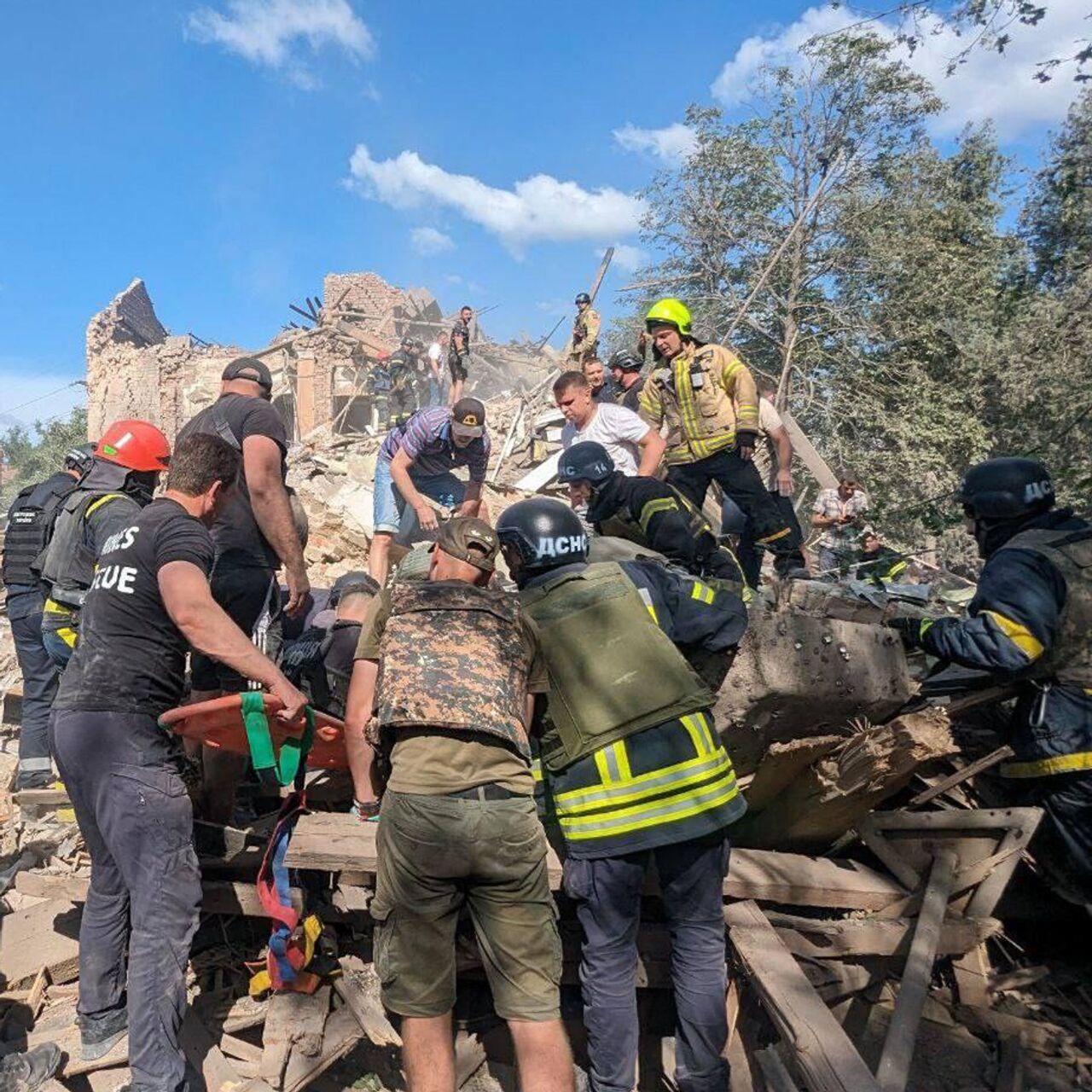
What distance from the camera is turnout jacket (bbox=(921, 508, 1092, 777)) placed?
2.93 meters

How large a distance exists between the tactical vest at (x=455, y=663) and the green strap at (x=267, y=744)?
0.42 m

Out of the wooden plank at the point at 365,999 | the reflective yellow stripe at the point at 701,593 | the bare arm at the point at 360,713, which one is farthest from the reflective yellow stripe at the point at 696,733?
the wooden plank at the point at 365,999

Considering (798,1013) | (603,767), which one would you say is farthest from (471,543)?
(798,1013)

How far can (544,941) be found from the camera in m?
2.38

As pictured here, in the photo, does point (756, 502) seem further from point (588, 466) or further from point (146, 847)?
point (146, 847)

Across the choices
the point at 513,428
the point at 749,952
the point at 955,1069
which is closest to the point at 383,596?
the point at 749,952

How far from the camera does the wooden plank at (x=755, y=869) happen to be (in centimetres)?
279

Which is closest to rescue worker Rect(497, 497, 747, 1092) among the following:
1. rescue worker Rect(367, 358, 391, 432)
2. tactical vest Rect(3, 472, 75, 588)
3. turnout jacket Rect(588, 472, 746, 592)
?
turnout jacket Rect(588, 472, 746, 592)

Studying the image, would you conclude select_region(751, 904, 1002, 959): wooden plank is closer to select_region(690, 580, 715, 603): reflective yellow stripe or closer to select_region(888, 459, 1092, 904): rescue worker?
select_region(888, 459, 1092, 904): rescue worker

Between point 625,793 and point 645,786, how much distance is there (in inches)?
2.7

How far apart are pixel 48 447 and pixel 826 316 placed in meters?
30.1

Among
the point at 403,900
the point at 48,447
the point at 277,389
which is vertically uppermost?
the point at 48,447

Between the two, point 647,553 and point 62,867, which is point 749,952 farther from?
point 62,867

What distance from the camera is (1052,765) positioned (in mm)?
3057
